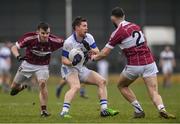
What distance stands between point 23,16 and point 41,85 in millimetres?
33137

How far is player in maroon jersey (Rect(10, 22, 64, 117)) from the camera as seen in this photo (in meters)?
15.5

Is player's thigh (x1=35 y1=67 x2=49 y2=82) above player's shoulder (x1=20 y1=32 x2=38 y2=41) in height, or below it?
below

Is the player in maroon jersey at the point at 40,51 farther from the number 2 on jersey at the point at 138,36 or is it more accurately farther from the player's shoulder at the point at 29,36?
the number 2 on jersey at the point at 138,36

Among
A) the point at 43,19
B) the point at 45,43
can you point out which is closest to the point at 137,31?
the point at 45,43

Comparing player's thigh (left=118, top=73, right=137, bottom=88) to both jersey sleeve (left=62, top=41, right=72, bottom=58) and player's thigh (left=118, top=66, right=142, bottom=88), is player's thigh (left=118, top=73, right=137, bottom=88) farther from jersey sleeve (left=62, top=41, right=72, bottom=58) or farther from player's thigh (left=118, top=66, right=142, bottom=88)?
jersey sleeve (left=62, top=41, right=72, bottom=58)

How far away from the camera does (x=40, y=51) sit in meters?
15.8

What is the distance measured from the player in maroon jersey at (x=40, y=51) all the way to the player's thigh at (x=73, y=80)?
82cm

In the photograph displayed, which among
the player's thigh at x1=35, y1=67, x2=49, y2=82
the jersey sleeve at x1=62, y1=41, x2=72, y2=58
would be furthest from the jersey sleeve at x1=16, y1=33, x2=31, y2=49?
the jersey sleeve at x1=62, y1=41, x2=72, y2=58

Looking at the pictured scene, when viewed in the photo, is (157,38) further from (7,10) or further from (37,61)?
(37,61)

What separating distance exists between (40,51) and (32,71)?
61cm

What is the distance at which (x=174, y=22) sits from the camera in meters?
49.0

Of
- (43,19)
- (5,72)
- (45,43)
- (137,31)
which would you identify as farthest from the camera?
(43,19)

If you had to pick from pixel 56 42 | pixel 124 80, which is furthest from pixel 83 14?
pixel 124 80

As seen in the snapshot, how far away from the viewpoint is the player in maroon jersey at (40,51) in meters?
15.5
